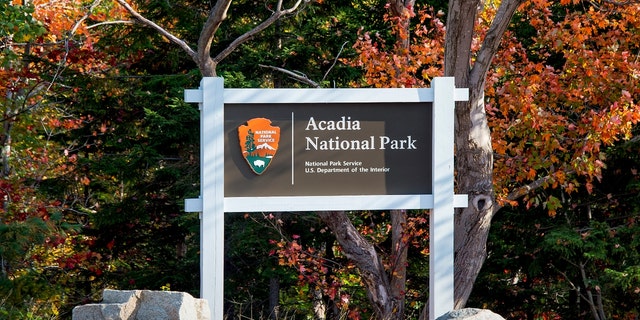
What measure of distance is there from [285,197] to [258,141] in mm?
489

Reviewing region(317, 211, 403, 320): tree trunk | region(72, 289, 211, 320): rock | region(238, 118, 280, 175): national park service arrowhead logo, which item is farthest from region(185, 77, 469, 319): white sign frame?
region(317, 211, 403, 320): tree trunk

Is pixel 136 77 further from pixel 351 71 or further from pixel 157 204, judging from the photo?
pixel 351 71

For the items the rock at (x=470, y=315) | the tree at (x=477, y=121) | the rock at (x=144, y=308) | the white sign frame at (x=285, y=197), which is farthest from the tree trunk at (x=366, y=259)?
the rock at (x=470, y=315)

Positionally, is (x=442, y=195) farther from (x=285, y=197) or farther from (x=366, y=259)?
(x=366, y=259)

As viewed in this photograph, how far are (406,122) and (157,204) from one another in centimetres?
876

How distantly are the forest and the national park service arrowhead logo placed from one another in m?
2.86

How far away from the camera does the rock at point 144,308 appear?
21.1ft

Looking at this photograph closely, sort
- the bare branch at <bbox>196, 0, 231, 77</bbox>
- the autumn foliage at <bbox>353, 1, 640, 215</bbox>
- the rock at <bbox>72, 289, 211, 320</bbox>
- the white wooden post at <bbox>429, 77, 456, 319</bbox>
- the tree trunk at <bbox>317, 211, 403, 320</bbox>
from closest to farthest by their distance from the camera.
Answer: the rock at <bbox>72, 289, 211, 320</bbox> < the white wooden post at <bbox>429, 77, 456, 319</bbox> < the bare branch at <bbox>196, 0, 231, 77</bbox> < the autumn foliage at <bbox>353, 1, 640, 215</bbox> < the tree trunk at <bbox>317, 211, 403, 320</bbox>

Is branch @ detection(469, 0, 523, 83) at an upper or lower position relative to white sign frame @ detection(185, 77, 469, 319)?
upper

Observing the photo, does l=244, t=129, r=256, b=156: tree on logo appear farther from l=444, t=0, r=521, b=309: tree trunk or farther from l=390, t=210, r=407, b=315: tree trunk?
l=390, t=210, r=407, b=315: tree trunk

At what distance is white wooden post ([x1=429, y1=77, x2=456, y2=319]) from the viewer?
23.7ft

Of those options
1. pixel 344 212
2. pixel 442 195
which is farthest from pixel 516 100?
pixel 442 195

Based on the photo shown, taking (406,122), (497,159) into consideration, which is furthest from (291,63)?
(406,122)

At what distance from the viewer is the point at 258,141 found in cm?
705
